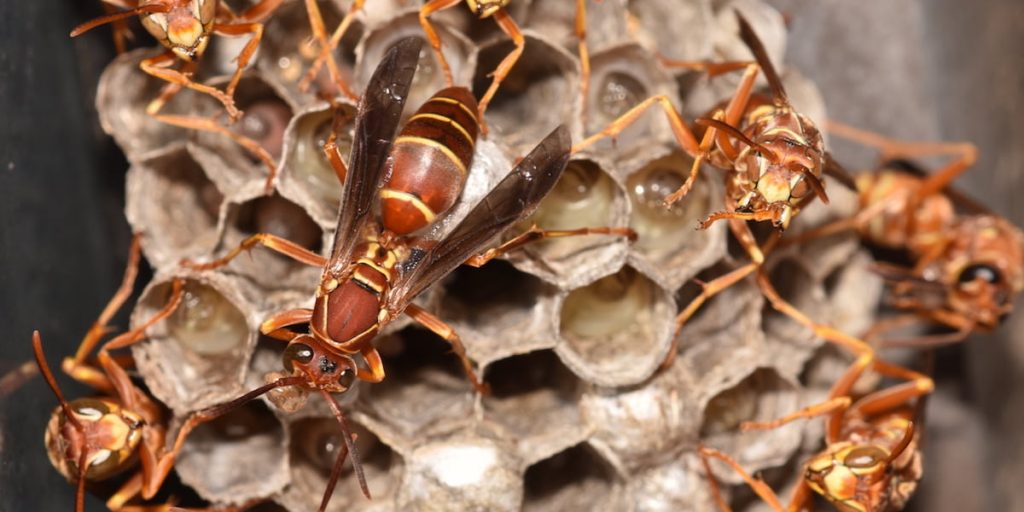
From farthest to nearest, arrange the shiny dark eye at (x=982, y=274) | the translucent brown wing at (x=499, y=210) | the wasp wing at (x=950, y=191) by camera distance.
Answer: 1. the wasp wing at (x=950, y=191)
2. the shiny dark eye at (x=982, y=274)
3. the translucent brown wing at (x=499, y=210)

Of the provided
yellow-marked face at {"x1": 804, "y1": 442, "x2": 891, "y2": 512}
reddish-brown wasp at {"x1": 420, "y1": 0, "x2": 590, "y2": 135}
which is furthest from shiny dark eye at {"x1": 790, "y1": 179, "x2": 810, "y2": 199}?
yellow-marked face at {"x1": 804, "y1": 442, "x2": 891, "y2": 512}

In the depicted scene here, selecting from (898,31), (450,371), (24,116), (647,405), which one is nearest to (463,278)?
(450,371)

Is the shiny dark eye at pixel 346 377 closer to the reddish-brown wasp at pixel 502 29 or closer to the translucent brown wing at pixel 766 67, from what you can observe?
the reddish-brown wasp at pixel 502 29

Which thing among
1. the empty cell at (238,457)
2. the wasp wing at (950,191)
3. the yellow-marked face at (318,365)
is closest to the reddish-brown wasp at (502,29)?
the yellow-marked face at (318,365)

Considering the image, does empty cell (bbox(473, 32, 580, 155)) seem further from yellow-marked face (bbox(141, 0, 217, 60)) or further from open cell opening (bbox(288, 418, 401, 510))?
open cell opening (bbox(288, 418, 401, 510))

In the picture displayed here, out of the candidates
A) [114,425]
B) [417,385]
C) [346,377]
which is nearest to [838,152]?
[417,385]

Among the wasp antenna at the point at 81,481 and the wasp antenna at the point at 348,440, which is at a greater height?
the wasp antenna at the point at 348,440

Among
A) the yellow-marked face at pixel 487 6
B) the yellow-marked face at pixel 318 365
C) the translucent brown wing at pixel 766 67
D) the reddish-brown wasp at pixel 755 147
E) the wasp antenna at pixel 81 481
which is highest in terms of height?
the yellow-marked face at pixel 487 6

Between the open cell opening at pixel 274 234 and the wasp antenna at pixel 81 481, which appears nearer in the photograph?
the wasp antenna at pixel 81 481
